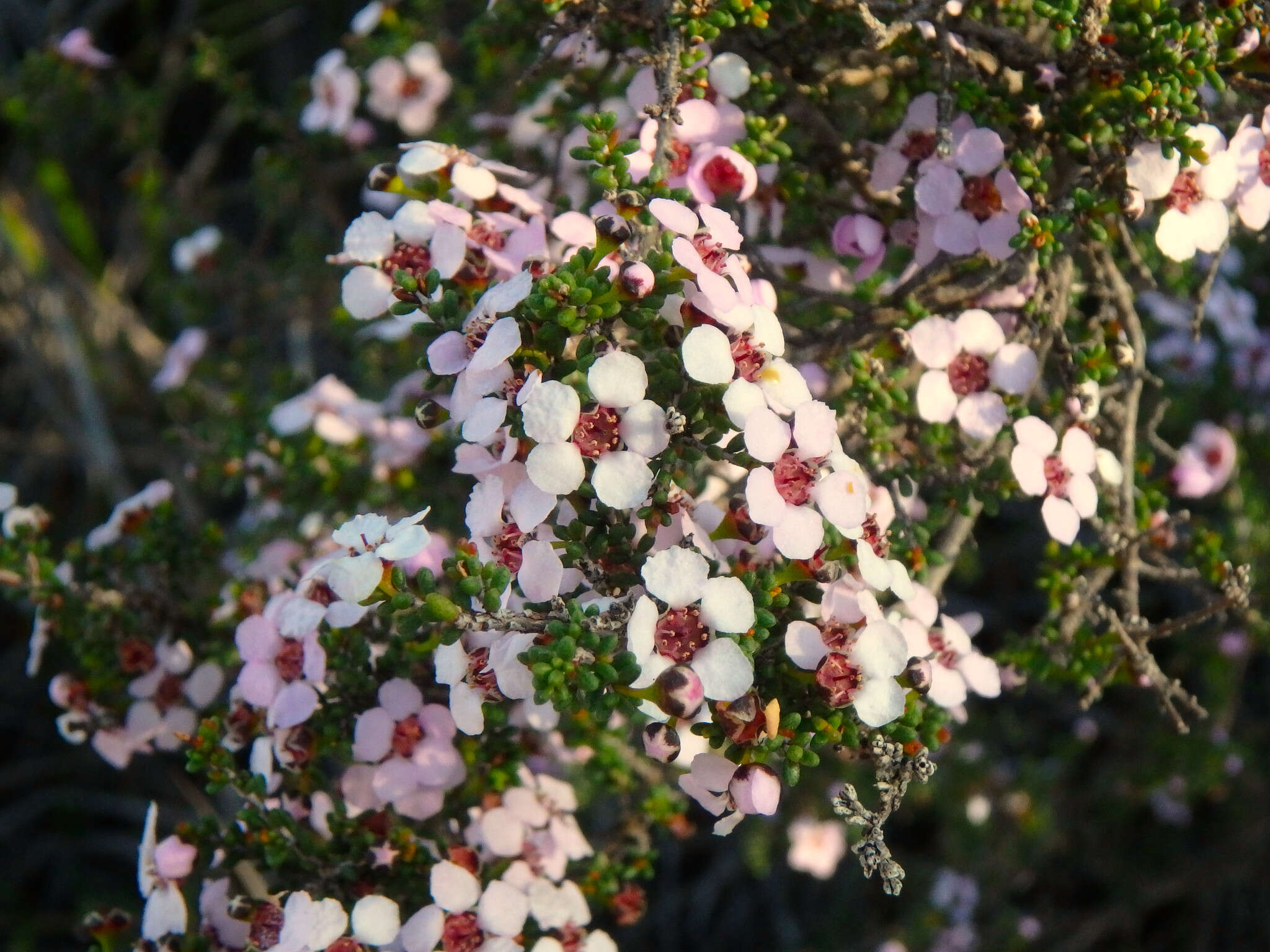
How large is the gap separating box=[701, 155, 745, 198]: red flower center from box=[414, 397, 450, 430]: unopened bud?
0.56m

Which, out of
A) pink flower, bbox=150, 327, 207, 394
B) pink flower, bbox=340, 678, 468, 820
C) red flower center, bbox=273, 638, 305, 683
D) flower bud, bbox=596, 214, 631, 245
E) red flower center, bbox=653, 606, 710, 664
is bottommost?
pink flower, bbox=150, 327, 207, 394

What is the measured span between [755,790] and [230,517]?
3518 millimetres

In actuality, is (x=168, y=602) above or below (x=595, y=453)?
below

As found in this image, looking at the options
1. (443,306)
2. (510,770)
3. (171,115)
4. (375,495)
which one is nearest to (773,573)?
(443,306)

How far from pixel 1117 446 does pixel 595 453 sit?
3.88 feet

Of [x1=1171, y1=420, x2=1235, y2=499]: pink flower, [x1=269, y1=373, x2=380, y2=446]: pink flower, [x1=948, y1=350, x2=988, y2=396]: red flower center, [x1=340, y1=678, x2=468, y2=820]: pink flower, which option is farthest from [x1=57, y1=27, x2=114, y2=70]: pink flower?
[x1=1171, y1=420, x2=1235, y2=499]: pink flower

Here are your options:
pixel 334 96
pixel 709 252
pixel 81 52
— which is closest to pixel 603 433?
pixel 709 252

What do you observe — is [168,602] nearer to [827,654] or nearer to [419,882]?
[419,882]

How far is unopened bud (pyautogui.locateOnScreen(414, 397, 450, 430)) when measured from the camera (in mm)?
1525

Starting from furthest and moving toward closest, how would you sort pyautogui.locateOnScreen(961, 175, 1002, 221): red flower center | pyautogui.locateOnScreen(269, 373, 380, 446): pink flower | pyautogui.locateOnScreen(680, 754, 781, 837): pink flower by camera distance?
pyautogui.locateOnScreen(269, 373, 380, 446): pink flower
pyautogui.locateOnScreen(961, 175, 1002, 221): red flower center
pyautogui.locateOnScreen(680, 754, 781, 837): pink flower

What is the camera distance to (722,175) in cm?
175

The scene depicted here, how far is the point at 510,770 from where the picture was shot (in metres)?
1.90

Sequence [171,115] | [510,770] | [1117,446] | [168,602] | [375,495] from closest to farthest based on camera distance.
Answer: [510,770] < [1117,446] < [168,602] < [375,495] < [171,115]

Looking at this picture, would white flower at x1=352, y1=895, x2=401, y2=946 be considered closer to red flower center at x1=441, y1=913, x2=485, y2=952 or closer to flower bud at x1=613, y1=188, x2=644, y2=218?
red flower center at x1=441, y1=913, x2=485, y2=952
